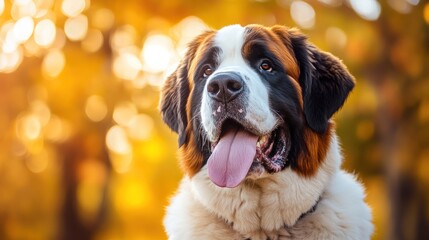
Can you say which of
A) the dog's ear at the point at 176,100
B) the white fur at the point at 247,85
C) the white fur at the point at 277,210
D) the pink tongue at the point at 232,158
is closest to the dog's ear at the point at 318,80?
the white fur at the point at 277,210

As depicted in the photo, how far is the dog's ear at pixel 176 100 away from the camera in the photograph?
18.2ft

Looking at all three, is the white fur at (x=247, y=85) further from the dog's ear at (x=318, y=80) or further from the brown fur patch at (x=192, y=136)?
the dog's ear at (x=318, y=80)

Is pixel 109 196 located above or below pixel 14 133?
below

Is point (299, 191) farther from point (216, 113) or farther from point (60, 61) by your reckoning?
point (60, 61)

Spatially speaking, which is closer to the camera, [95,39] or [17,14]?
[17,14]

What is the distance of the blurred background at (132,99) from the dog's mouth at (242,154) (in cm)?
837

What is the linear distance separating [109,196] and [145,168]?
1.08m

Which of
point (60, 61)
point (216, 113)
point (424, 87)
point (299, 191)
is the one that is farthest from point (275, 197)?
point (60, 61)

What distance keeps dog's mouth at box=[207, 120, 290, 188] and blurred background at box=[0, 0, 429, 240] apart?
27.5 ft

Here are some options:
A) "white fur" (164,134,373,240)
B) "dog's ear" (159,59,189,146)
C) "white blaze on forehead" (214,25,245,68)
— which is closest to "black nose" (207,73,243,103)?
"white blaze on forehead" (214,25,245,68)

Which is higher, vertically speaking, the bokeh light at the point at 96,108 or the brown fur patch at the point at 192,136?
the brown fur patch at the point at 192,136

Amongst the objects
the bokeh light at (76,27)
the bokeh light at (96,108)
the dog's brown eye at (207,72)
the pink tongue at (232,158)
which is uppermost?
the dog's brown eye at (207,72)

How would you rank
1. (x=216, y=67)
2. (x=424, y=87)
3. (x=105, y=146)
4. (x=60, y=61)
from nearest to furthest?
(x=216, y=67)
(x=424, y=87)
(x=60, y=61)
(x=105, y=146)

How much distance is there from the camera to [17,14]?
47.0 ft
